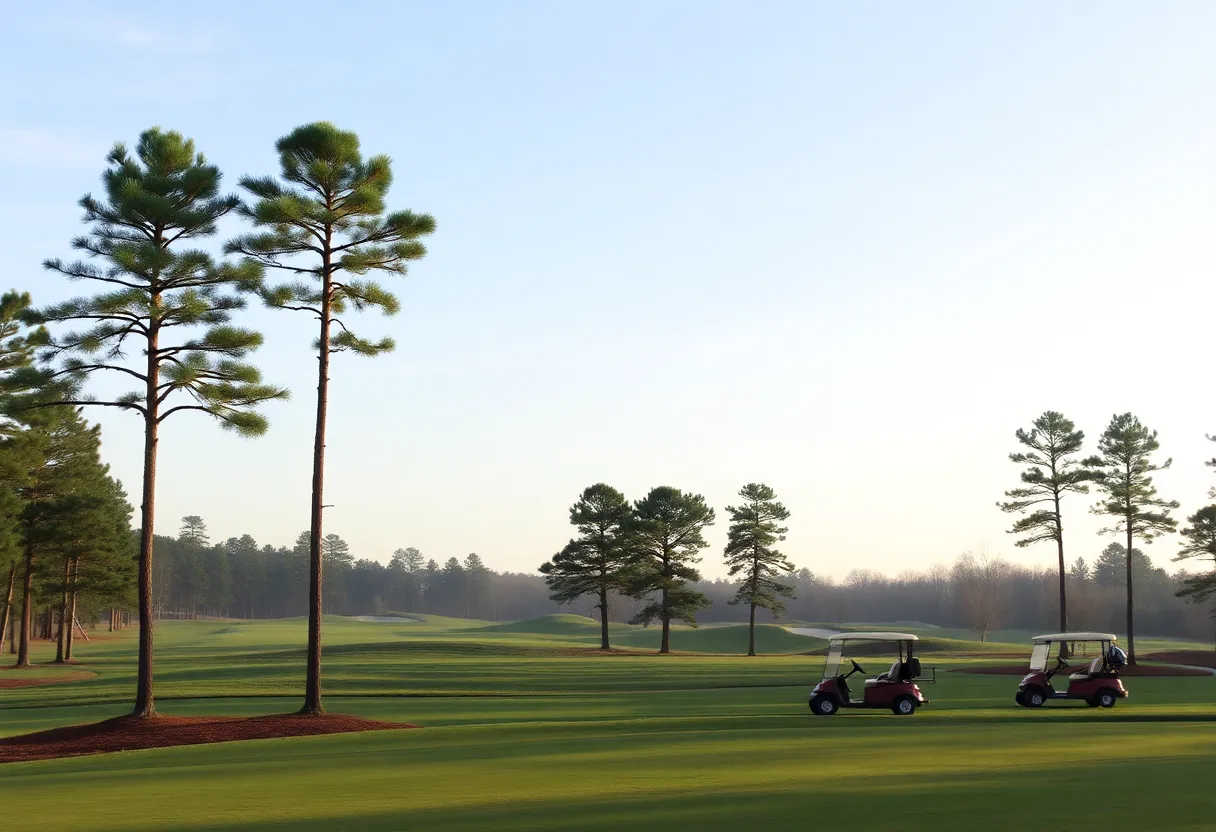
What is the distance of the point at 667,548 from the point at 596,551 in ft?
17.2

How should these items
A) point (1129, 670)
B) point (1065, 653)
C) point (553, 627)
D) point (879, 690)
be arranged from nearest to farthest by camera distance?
point (879, 690) < point (1065, 653) < point (1129, 670) < point (553, 627)

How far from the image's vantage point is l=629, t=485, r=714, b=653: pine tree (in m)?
79.6

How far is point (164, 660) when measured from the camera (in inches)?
2719

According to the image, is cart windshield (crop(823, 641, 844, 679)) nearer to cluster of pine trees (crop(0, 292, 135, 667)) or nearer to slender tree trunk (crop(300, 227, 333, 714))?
slender tree trunk (crop(300, 227, 333, 714))

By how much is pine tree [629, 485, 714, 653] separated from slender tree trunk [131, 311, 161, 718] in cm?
5274

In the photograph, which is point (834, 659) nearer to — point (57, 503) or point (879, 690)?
point (879, 690)

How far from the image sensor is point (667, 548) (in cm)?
8156

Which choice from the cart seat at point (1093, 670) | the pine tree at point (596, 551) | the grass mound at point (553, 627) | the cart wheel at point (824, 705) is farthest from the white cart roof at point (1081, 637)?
the grass mound at point (553, 627)

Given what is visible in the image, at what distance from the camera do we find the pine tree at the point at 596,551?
8119cm

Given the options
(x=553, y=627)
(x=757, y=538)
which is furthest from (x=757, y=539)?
(x=553, y=627)

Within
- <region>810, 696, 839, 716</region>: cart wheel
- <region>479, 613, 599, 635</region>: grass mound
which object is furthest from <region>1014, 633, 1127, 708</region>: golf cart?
<region>479, 613, 599, 635</region>: grass mound

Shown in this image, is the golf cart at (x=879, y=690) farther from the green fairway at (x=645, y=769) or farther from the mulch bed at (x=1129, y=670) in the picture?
the mulch bed at (x=1129, y=670)

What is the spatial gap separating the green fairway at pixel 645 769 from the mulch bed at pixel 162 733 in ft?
5.10

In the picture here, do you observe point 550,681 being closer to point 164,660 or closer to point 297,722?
point 297,722
